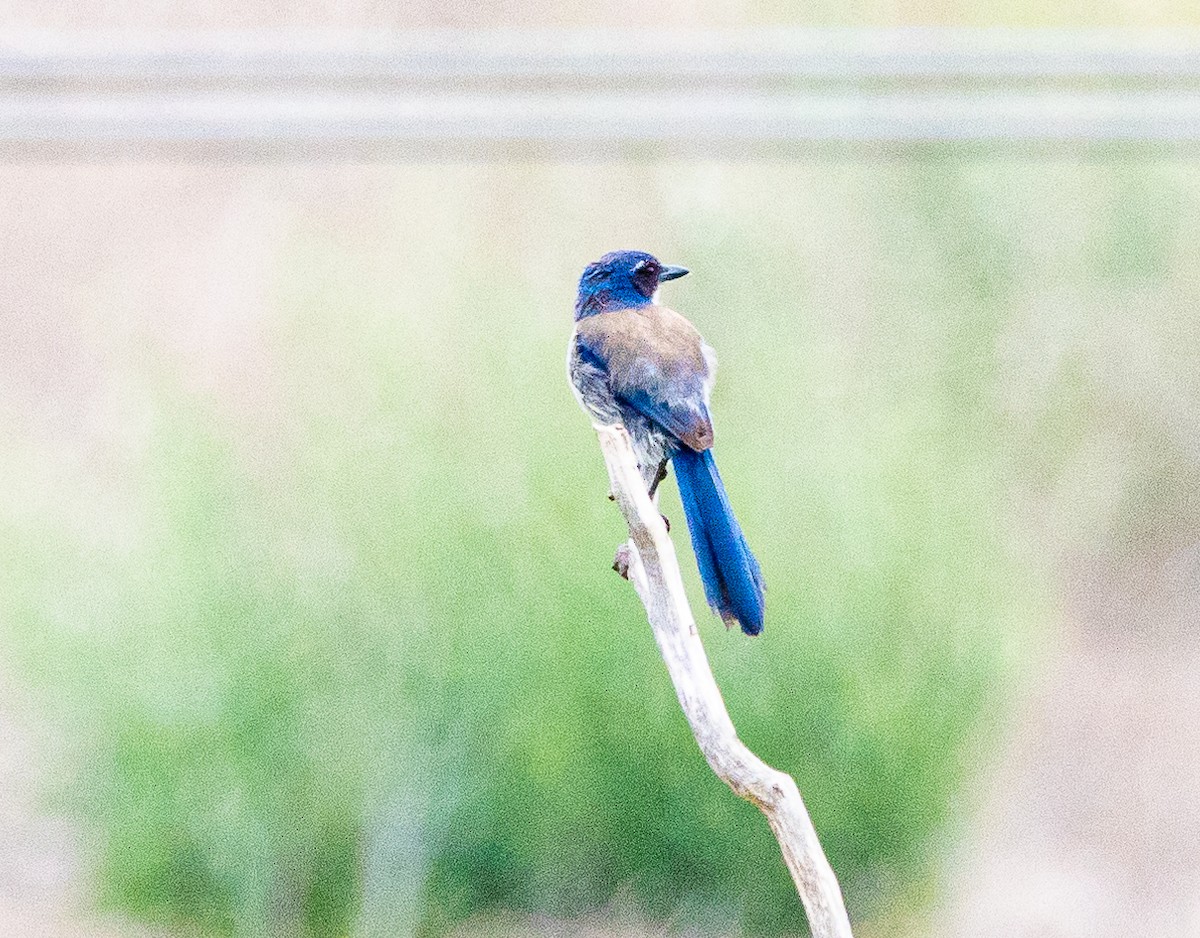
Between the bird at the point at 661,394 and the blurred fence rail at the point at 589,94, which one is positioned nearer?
the bird at the point at 661,394

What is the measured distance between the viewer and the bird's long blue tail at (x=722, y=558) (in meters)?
0.81

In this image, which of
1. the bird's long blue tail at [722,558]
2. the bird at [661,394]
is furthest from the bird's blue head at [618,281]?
the bird's long blue tail at [722,558]

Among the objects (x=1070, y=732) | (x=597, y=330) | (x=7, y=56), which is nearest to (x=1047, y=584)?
(x=1070, y=732)

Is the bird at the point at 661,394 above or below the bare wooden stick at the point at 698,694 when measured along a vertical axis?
above

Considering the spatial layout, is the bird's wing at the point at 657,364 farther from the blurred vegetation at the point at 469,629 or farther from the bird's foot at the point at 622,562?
the blurred vegetation at the point at 469,629

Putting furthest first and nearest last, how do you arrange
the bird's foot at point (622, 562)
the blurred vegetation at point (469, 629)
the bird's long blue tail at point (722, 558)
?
the blurred vegetation at point (469, 629), the bird's foot at point (622, 562), the bird's long blue tail at point (722, 558)

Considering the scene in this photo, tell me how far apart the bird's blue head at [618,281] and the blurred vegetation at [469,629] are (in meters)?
0.58

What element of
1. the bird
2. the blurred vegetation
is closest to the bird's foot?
the bird

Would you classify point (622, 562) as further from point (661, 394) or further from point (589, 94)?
point (589, 94)

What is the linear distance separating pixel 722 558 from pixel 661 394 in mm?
130

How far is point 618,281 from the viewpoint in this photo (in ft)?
3.22

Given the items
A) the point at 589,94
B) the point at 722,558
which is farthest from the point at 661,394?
the point at 589,94

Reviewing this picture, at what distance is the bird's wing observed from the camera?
89cm

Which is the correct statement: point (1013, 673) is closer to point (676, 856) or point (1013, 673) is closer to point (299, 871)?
point (676, 856)
